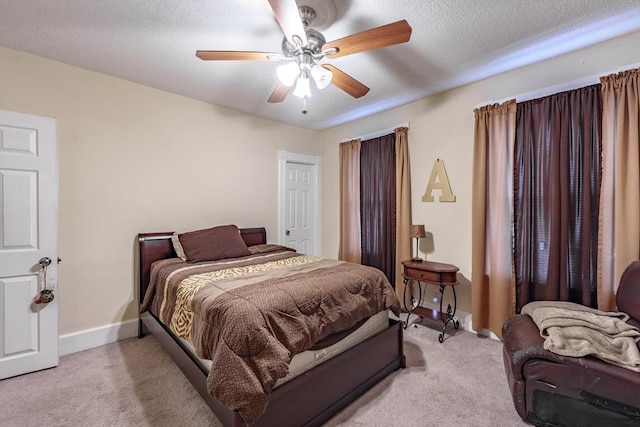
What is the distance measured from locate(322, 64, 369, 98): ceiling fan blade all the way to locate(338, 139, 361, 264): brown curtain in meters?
1.75

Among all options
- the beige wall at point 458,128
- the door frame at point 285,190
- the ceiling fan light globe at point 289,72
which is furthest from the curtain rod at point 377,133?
the ceiling fan light globe at point 289,72

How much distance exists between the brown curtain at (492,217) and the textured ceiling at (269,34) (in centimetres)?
53

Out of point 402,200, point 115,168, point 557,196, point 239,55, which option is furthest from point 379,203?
point 115,168

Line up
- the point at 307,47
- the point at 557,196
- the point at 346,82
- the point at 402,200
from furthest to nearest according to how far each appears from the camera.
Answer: the point at 402,200 < the point at 557,196 < the point at 346,82 < the point at 307,47

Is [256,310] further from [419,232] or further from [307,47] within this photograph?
[419,232]

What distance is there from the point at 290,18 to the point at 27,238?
266 cm

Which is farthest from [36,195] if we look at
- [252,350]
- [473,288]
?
[473,288]

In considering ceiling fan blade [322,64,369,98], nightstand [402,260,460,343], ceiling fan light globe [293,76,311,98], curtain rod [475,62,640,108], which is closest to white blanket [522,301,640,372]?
nightstand [402,260,460,343]

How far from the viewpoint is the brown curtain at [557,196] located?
2211mm

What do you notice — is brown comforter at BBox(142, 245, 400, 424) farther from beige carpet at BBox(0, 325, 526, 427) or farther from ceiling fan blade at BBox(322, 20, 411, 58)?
ceiling fan blade at BBox(322, 20, 411, 58)

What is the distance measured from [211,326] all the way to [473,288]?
8.30ft

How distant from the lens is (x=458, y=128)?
3.03m

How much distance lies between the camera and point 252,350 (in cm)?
138

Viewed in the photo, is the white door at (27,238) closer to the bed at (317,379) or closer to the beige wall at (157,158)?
the beige wall at (157,158)
